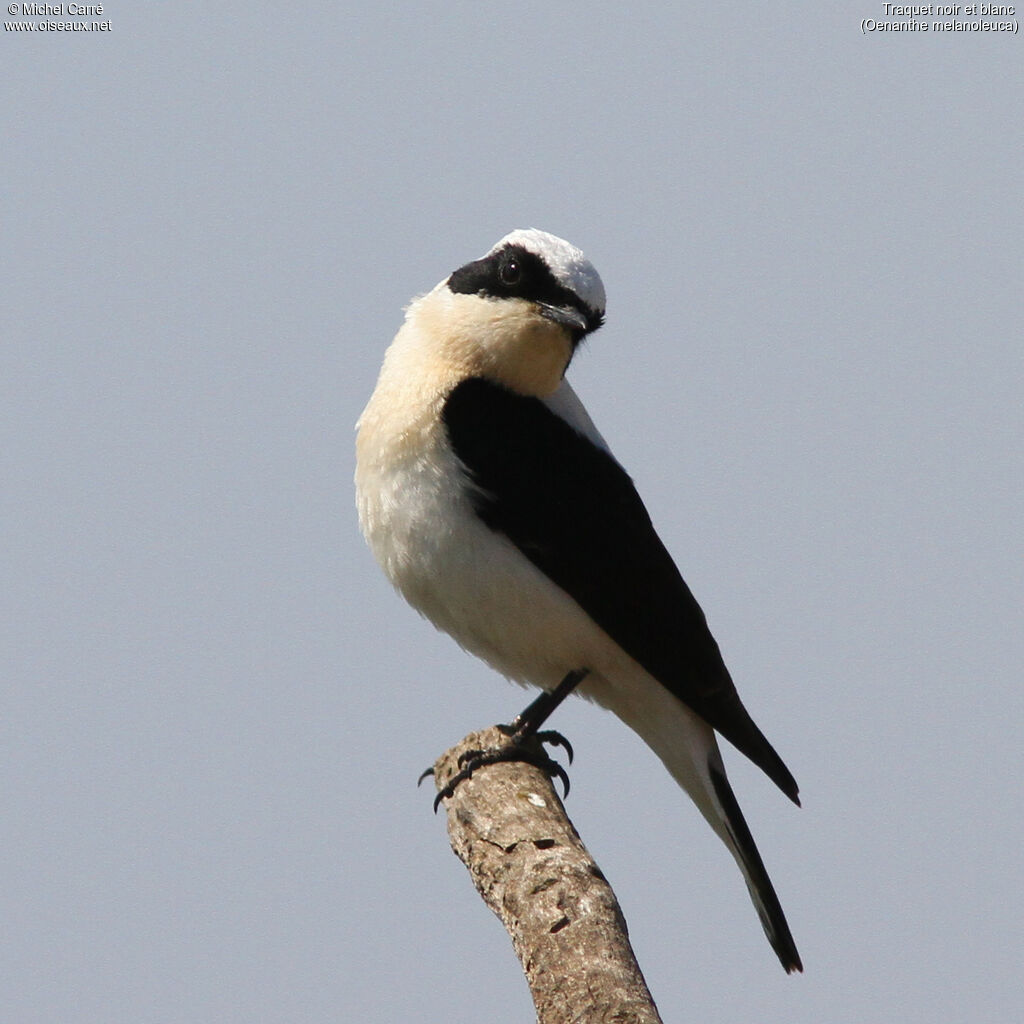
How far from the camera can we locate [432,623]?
820 centimetres

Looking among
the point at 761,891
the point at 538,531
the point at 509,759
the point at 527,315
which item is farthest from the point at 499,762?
the point at 527,315

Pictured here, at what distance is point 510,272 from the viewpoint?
324 inches

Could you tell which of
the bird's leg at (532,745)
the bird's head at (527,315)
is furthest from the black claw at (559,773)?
the bird's head at (527,315)

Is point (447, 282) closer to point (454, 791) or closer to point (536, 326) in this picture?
point (536, 326)

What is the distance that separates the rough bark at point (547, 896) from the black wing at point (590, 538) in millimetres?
1005

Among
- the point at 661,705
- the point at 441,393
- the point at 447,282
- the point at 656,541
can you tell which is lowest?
the point at 661,705

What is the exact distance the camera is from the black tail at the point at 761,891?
8164 millimetres

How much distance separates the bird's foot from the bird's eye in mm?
2349

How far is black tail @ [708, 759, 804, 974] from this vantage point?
26.8 ft

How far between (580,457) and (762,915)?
2.61 m

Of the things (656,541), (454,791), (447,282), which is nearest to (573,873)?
(454,791)

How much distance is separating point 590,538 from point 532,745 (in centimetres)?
112

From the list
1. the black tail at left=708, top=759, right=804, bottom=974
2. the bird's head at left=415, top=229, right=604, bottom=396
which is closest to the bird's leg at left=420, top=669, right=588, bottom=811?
the black tail at left=708, top=759, right=804, bottom=974

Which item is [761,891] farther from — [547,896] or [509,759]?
[547,896]
